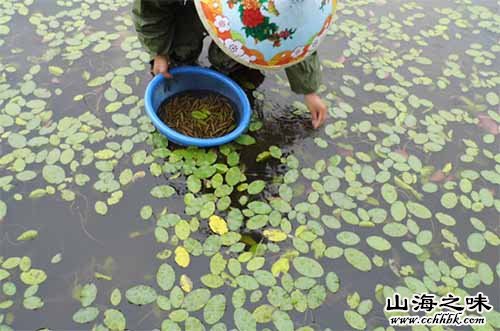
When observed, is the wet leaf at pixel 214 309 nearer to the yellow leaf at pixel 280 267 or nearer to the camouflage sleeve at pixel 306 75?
the yellow leaf at pixel 280 267

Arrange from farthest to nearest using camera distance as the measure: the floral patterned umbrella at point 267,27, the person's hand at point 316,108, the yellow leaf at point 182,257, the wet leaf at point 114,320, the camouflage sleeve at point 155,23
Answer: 1. the person's hand at point 316,108
2. the camouflage sleeve at point 155,23
3. the yellow leaf at point 182,257
4. the wet leaf at point 114,320
5. the floral patterned umbrella at point 267,27

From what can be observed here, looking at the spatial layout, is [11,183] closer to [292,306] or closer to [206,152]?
[206,152]

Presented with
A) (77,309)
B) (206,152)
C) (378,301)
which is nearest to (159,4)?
(206,152)

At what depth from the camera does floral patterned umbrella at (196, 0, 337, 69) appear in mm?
1391

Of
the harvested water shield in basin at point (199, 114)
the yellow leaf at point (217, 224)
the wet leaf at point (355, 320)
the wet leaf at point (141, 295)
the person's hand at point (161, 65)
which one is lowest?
the wet leaf at point (141, 295)

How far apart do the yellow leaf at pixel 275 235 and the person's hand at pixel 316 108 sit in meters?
0.55

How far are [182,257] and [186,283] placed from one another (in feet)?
0.33

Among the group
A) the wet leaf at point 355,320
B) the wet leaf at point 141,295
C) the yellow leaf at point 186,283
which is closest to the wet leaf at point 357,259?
the wet leaf at point 355,320

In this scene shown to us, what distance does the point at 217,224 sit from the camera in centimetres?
182

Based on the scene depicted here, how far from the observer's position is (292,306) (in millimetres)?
1656

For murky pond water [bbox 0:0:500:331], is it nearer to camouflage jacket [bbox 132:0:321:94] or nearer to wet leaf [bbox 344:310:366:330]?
wet leaf [bbox 344:310:366:330]

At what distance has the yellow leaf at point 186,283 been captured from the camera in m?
1.66

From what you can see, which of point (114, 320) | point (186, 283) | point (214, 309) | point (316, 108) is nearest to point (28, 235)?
point (114, 320)

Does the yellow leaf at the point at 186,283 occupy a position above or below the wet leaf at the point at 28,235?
above
